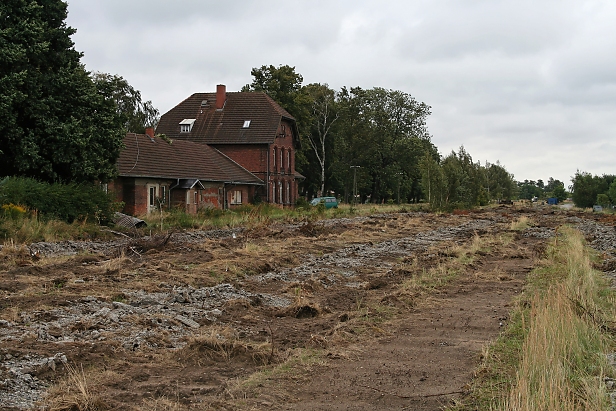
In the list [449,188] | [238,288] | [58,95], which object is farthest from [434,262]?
[449,188]

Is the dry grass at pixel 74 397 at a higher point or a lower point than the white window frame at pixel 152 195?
lower

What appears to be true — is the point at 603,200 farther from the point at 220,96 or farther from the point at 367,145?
the point at 220,96

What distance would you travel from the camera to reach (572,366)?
8008 mm

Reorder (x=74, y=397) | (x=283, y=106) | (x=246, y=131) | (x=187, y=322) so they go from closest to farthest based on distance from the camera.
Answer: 1. (x=74, y=397)
2. (x=187, y=322)
3. (x=246, y=131)
4. (x=283, y=106)

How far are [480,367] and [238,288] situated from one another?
303 inches

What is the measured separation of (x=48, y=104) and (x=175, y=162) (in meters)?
18.3

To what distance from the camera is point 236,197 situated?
178ft

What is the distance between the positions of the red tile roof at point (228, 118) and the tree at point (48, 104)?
28.4 meters

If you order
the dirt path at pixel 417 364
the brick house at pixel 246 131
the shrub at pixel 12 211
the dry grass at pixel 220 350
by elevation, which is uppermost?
the brick house at pixel 246 131

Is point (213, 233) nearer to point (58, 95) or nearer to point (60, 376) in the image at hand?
point (58, 95)

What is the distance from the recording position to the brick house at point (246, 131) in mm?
58062

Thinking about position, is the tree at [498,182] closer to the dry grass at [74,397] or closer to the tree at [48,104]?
the tree at [48,104]

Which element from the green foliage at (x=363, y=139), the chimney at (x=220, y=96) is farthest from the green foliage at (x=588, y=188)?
the chimney at (x=220, y=96)

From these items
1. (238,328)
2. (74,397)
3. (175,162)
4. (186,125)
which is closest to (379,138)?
(186,125)
